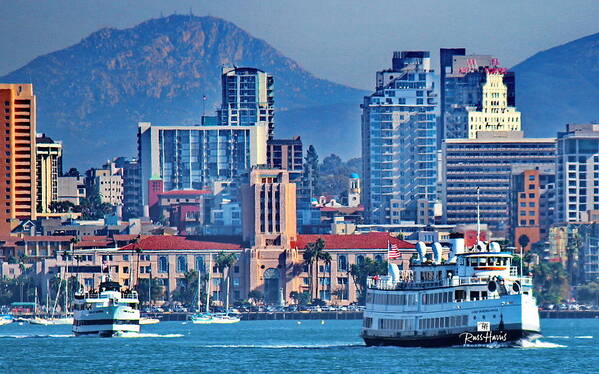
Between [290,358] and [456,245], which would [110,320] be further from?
[456,245]

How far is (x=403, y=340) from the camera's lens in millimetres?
153625

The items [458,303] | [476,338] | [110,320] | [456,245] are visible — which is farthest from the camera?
[110,320]

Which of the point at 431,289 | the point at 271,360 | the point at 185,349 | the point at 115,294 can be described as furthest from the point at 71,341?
the point at 431,289

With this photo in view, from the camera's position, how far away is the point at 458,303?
145 meters

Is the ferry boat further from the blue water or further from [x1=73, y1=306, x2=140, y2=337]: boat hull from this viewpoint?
[x1=73, y1=306, x2=140, y2=337]: boat hull

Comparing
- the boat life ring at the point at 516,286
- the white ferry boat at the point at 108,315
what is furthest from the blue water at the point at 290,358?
the white ferry boat at the point at 108,315

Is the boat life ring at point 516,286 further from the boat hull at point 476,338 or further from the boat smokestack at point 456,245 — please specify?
the boat smokestack at point 456,245

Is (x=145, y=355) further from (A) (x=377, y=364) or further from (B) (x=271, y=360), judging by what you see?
(A) (x=377, y=364)

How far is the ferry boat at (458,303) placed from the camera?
5625 inches
